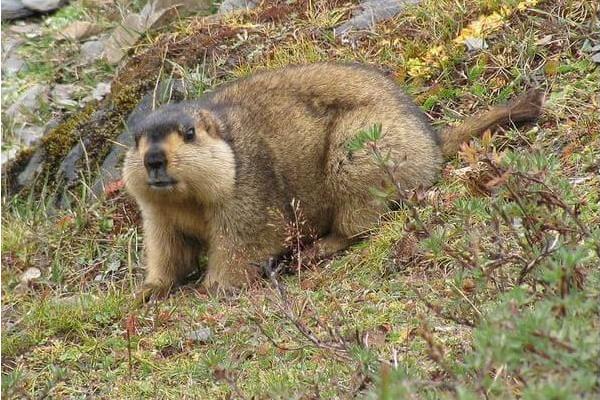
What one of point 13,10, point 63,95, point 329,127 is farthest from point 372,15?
point 13,10

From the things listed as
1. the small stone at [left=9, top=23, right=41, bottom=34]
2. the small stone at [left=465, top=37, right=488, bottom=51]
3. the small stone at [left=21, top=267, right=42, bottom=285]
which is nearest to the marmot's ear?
the small stone at [left=21, top=267, right=42, bottom=285]

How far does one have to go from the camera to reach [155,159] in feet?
22.3

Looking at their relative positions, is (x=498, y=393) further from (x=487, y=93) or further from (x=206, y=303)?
(x=487, y=93)

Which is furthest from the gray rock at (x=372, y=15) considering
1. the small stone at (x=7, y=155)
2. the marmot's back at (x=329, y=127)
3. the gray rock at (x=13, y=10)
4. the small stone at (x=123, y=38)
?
the gray rock at (x=13, y=10)

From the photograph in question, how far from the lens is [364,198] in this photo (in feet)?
24.3

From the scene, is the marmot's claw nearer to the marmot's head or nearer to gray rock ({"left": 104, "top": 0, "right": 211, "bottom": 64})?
the marmot's head

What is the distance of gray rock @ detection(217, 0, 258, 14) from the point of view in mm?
11052

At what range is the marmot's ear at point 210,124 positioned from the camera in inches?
285

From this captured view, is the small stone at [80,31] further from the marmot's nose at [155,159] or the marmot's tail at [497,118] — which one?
the marmot's nose at [155,159]

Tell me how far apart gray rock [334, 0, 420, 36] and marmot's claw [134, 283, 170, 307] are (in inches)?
132

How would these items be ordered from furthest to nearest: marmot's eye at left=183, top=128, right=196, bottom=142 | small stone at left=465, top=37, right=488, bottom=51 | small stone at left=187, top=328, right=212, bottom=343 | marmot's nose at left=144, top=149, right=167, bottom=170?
small stone at left=465, top=37, right=488, bottom=51 < marmot's eye at left=183, top=128, right=196, bottom=142 < marmot's nose at left=144, top=149, right=167, bottom=170 < small stone at left=187, top=328, right=212, bottom=343

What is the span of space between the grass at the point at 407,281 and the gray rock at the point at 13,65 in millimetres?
3789

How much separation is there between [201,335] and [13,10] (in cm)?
945

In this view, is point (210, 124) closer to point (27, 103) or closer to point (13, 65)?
point (27, 103)
